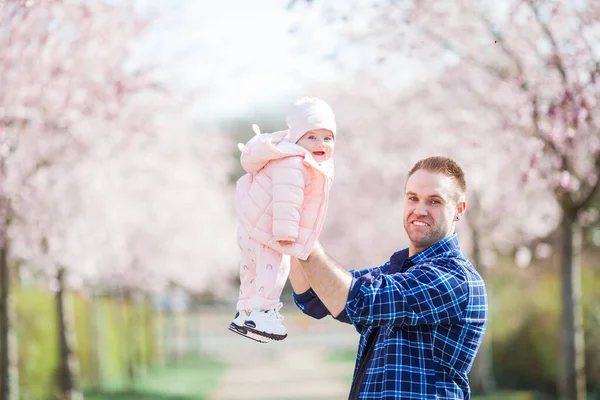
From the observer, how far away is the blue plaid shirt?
9.93 feet

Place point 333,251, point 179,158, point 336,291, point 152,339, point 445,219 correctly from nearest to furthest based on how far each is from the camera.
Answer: point 336,291
point 445,219
point 179,158
point 333,251
point 152,339

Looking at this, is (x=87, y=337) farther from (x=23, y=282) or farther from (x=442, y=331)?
(x=442, y=331)

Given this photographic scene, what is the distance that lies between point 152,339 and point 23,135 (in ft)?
54.5

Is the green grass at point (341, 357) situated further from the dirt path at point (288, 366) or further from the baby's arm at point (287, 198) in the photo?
the baby's arm at point (287, 198)

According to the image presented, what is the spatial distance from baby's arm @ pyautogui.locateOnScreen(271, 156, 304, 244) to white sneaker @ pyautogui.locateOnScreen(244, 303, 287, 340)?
0.33 m

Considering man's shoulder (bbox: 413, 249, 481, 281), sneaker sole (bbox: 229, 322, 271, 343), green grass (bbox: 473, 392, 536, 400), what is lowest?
green grass (bbox: 473, 392, 536, 400)

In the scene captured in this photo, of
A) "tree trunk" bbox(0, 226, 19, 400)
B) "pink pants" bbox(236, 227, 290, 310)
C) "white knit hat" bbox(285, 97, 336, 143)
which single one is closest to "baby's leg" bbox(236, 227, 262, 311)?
"pink pants" bbox(236, 227, 290, 310)

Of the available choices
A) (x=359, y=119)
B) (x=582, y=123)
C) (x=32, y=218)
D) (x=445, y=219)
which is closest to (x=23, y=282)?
(x=32, y=218)

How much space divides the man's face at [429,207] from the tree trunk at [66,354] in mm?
9788

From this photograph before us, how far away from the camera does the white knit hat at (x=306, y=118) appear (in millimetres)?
3227

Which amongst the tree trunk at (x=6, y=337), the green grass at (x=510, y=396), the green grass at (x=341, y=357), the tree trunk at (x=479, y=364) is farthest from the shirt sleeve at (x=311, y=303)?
the green grass at (x=341, y=357)

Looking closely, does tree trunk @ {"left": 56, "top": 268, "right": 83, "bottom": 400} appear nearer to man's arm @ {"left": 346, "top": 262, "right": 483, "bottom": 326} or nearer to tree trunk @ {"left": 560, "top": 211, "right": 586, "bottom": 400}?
tree trunk @ {"left": 560, "top": 211, "right": 586, "bottom": 400}

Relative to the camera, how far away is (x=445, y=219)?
3238 mm

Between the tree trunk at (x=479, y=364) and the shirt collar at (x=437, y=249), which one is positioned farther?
the tree trunk at (x=479, y=364)
